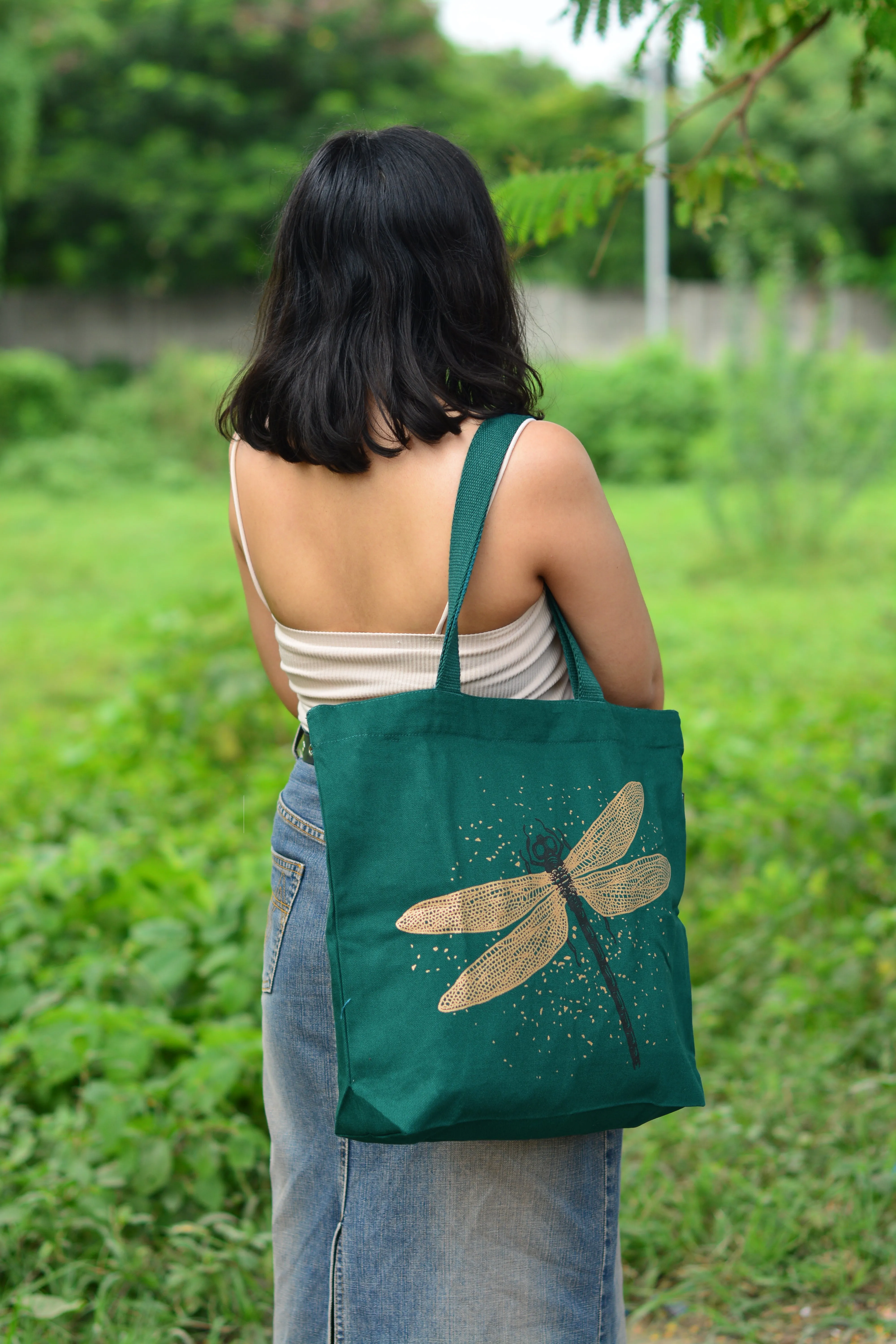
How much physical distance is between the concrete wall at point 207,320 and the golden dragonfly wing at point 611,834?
17671 millimetres

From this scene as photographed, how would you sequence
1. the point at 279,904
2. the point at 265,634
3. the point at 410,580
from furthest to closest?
the point at 265,634 < the point at 279,904 < the point at 410,580

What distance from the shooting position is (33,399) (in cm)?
1475

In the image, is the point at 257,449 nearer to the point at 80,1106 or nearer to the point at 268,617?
the point at 268,617

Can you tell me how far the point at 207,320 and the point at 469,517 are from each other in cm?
1942

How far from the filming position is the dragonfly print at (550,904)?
3.59 feet

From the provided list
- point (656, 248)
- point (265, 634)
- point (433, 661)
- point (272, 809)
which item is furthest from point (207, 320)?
point (433, 661)

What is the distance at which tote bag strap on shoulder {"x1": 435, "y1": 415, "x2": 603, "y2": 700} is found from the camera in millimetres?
1132

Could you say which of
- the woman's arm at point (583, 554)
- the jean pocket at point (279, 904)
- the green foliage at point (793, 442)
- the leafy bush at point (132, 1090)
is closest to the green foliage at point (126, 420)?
the green foliage at point (793, 442)

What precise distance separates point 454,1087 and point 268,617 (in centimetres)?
66

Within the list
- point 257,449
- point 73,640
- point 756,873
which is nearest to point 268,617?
point 257,449

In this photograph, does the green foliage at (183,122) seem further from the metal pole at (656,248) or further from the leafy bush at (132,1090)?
the leafy bush at (132,1090)

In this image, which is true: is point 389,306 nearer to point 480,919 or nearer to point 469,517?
point 469,517

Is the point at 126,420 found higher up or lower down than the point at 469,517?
lower down

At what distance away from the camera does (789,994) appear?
2.96 m
